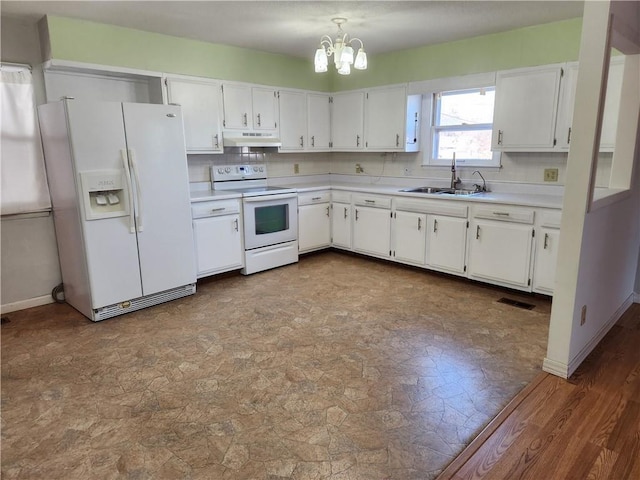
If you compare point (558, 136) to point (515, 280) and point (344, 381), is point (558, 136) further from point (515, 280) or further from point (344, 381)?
point (344, 381)

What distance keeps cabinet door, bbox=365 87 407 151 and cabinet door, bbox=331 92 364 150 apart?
11 cm

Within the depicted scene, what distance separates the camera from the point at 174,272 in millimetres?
3711

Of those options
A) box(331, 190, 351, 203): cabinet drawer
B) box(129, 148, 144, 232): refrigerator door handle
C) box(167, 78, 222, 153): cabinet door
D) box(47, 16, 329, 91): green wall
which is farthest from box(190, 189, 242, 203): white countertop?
box(331, 190, 351, 203): cabinet drawer

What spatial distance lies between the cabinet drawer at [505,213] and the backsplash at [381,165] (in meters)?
0.59

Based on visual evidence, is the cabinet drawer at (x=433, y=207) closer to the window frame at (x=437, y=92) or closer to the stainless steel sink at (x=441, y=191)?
the stainless steel sink at (x=441, y=191)

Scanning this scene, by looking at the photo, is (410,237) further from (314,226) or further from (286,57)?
(286,57)

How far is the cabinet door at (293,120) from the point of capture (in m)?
4.92

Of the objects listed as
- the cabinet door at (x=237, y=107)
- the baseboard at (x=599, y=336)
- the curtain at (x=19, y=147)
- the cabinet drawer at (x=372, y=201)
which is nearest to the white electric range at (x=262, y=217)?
the cabinet door at (x=237, y=107)

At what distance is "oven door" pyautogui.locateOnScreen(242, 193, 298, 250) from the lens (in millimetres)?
4348

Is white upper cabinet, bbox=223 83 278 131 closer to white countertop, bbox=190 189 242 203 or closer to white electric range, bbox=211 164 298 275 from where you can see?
white electric range, bbox=211 164 298 275

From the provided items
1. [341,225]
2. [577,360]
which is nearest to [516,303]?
[577,360]

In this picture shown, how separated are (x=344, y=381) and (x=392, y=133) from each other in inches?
124

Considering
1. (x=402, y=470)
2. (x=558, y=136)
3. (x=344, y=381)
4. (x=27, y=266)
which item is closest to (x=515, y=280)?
(x=558, y=136)

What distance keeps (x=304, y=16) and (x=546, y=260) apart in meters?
2.81
